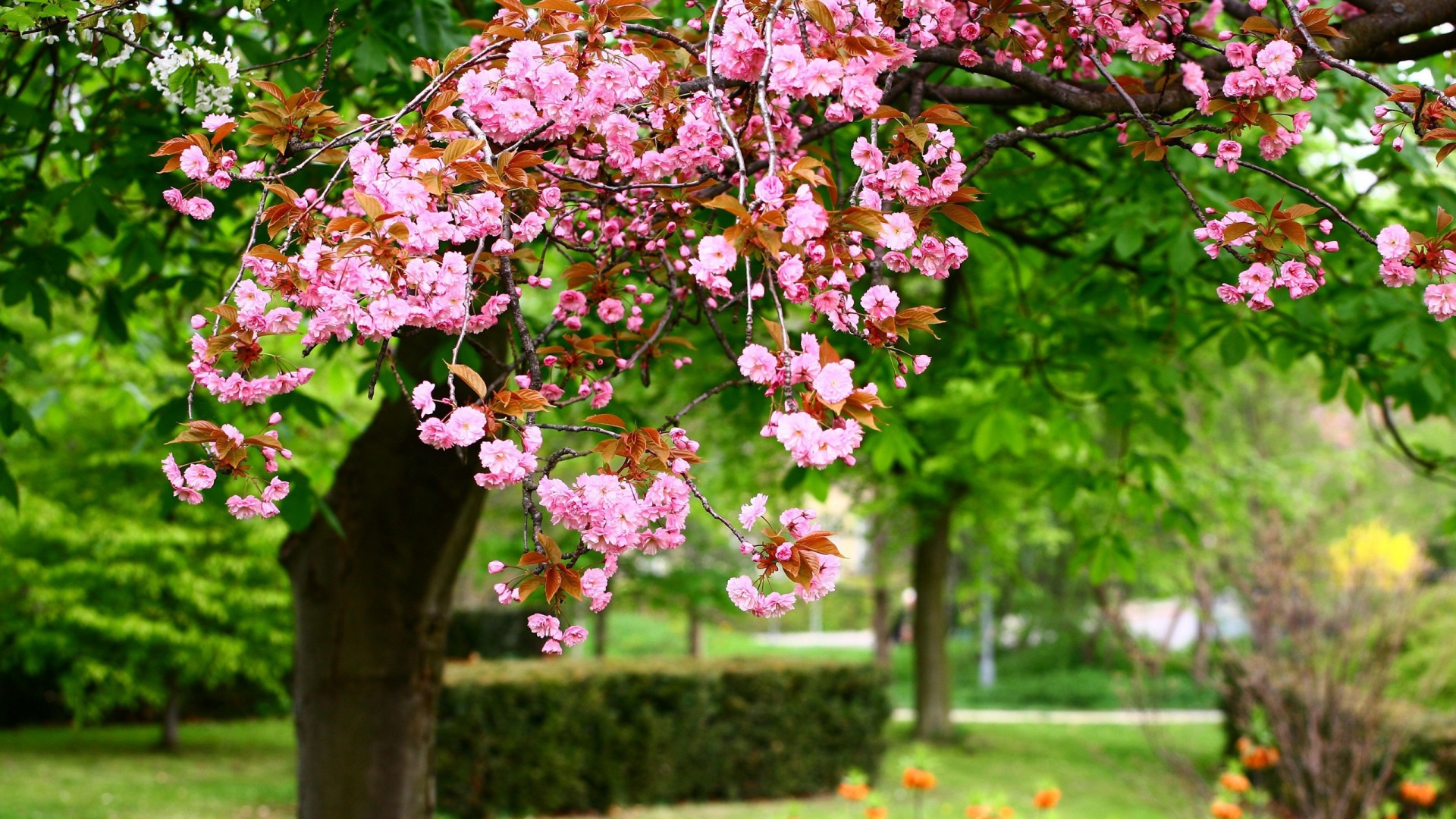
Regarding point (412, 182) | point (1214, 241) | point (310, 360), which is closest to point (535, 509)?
point (412, 182)

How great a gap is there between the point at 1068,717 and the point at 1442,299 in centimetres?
1861

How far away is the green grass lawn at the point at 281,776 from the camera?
931 cm

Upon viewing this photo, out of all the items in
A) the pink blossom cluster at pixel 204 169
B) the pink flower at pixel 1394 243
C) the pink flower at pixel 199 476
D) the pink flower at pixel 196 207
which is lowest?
the pink flower at pixel 199 476

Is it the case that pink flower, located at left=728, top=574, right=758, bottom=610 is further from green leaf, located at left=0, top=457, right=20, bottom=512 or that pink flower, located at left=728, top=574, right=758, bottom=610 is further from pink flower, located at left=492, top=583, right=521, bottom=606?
green leaf, located at left=0, top=457, right=20, bottom=512

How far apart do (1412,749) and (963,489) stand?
17.7ft

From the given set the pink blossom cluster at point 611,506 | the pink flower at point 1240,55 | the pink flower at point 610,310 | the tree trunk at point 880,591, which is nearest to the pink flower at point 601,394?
the pink flower at point 610,310

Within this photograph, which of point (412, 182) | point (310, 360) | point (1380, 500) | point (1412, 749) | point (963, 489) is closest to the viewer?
point (412, 182)

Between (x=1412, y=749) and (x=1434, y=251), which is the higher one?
(x=1434, y=251)

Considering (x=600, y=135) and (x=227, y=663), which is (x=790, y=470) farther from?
(x=227, y=663)

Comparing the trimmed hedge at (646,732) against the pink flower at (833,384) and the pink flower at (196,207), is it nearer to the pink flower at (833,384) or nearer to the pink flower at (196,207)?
the pink flower at (196,207)

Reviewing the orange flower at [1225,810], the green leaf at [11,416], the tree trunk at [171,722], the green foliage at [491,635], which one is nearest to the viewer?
the green leaf at [11,416]

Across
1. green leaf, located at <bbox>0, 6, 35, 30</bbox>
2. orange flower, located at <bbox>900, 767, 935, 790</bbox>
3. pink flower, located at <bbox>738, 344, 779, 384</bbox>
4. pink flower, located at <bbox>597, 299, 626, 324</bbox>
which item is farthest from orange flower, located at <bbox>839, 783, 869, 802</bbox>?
green leaf, located at <bbox>0, 6, 35, 30</bbox>

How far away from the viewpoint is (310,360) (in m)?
6.12

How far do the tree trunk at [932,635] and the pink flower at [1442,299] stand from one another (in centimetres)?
1192
